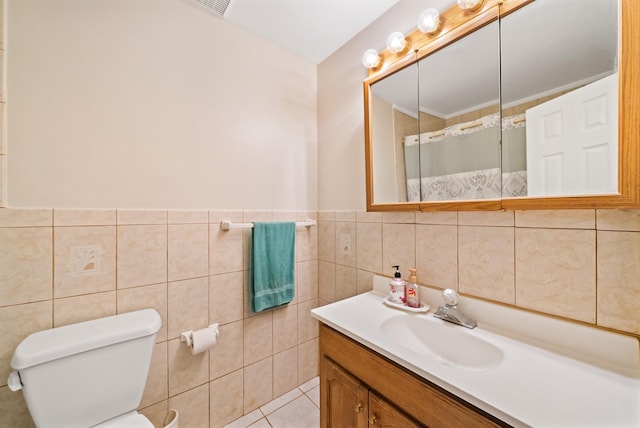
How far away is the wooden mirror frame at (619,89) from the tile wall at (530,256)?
10 centimetres

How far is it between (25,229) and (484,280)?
5.90ft

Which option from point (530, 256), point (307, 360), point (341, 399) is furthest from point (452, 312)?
point (307, 360)

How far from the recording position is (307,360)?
5.83 feet

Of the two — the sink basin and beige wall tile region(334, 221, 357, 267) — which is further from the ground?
beige wall tile region(334, 221, 357, 267)

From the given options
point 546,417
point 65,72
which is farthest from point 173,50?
point 546,417

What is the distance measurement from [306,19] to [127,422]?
2076 mm

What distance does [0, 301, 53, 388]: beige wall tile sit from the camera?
92cm

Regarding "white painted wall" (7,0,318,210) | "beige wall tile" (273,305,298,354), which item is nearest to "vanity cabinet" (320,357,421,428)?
"beige wall tile" (273,305,298,354)

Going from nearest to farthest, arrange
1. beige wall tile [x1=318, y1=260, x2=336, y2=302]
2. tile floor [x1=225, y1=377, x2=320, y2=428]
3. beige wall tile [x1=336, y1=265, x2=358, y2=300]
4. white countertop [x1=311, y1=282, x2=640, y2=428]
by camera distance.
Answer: white countertop [x1=311, y1=282, x2=640, y2=428], tile floor [x1=225, y1=377, x2=320, y2=428], beige wall tile [x1=336, y1=265, x2=358, y2=300], beige wall tile [x1=318, y1=260, x2=336, y2=302]

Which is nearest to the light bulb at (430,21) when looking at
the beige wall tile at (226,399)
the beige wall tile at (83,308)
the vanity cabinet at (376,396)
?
the vanity cabinet at (376,396)

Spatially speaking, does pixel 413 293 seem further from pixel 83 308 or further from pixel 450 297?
pixel 83 308

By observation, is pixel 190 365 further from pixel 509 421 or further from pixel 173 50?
pixel 173 50

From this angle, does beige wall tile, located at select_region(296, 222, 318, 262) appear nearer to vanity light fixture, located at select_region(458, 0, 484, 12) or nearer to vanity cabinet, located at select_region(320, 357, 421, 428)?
vanity cabinet, located at select_region(320, 357, 421, 428)

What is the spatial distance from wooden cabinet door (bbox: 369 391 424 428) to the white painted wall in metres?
1.14
